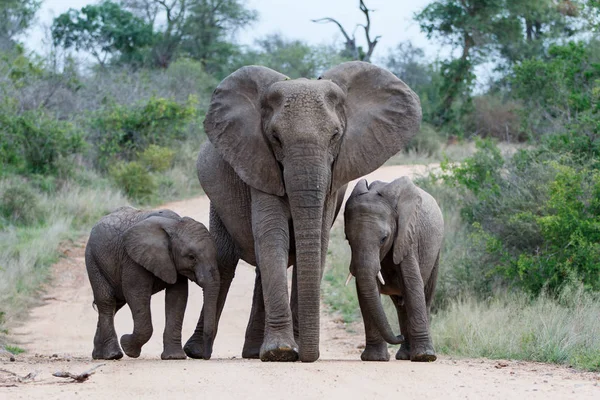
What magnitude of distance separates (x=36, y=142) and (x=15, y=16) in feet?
61.2

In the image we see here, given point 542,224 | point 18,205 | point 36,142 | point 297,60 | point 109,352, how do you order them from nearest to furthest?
1. point 109,352
2. point 542,224
3. point 18,205
4. point 36,142
5. point 297,60

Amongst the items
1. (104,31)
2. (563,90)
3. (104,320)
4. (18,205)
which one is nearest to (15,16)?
(104,31)

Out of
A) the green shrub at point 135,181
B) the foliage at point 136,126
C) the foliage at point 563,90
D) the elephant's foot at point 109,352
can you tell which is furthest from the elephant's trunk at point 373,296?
the foliage at point 136,126

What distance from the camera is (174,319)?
358 inches

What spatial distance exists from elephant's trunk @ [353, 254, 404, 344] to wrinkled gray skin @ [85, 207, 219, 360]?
1259 mm

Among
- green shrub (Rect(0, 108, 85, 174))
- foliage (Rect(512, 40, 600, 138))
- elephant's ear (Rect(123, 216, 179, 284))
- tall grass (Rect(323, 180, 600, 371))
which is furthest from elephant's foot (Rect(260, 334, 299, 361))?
green shrub (Rect(0, 108, 85, 174))

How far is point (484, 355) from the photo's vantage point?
9555mm

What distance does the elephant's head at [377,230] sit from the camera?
8398mm

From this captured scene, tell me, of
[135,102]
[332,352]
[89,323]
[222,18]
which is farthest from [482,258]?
[222,18]

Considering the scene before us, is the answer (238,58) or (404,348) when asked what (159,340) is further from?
(238,58)

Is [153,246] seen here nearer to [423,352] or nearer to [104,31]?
[423,352]

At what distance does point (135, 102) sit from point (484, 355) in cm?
1721

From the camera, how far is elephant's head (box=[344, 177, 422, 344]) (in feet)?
27.6

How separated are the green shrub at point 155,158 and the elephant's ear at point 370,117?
14.8 meters
